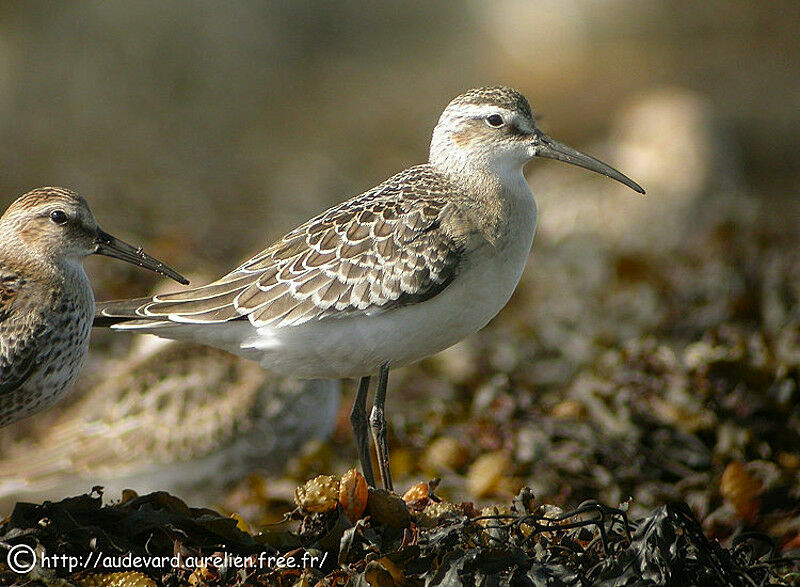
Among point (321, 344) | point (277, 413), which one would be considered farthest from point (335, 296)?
point (277, 413)

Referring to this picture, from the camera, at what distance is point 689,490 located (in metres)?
5.12

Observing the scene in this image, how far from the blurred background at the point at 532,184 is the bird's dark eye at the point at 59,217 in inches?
79.1

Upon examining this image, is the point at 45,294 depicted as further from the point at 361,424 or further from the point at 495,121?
the point at 495,121

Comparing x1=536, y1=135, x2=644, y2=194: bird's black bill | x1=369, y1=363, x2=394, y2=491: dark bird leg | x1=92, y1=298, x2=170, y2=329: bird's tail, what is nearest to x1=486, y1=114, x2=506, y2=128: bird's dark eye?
x1=536, y1=135, x2=644, y2=194: bird's black bill

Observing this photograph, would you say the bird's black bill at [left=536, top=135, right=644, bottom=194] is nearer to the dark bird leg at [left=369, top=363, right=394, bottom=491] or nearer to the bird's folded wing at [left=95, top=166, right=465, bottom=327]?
the bird's folded wing at [left=95, top=166, right=465, bottom=327]

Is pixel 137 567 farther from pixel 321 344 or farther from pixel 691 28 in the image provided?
pixel 691 28

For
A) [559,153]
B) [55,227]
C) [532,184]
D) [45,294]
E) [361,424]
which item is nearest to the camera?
[45,294]

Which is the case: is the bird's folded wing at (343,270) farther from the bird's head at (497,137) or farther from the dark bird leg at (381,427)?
the dark bird leg at (381,427)

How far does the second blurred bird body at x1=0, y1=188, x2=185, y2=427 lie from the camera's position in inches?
163

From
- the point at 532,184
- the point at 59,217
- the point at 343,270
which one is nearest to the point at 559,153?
the point at 343,270

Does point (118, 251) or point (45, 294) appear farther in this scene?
point (118, 251)

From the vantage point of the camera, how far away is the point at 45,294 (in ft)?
14.0

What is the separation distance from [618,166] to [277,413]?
6.26 meters

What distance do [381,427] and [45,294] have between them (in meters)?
1.53
